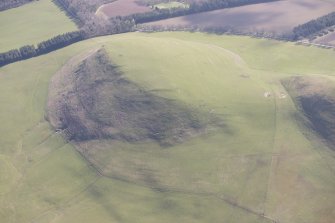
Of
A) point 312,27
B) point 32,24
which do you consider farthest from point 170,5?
point 312,27

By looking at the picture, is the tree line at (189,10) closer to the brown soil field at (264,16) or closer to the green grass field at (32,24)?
the brown soil field at (264,16)

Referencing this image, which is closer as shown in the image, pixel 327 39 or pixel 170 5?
pixel 327 39

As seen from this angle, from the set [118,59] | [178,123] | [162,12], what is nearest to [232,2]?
[162,12]

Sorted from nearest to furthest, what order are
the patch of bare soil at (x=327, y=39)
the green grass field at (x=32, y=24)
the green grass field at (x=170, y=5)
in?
the patch of bare soil at (x=327, y=39) < the green grass field at (x=32, y=24) < the green grass field at (x=170, y=5)

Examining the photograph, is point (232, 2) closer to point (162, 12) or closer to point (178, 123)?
point (162, 12)

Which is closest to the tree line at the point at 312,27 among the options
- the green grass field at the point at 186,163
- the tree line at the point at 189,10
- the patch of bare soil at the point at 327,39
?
the patch of bare soil at the point at 327,39

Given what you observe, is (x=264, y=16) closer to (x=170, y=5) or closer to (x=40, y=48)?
(x=170, y=5)
